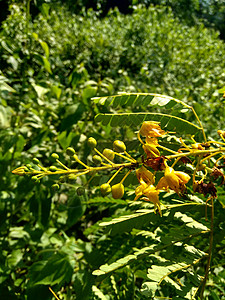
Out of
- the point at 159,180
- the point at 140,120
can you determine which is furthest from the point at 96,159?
the point at 140,120

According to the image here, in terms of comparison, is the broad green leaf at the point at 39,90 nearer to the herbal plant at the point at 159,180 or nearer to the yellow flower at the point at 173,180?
the herbal plant at the point at 159,180

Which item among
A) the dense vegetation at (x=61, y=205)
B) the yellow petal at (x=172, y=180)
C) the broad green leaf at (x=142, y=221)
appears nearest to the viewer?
the yellow petal at (x=172, y=180)

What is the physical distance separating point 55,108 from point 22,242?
2.76 ft

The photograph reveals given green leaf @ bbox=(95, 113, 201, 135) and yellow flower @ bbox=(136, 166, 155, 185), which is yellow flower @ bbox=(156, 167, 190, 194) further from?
green leaf @ bbox=(95, 113, 201, 135)

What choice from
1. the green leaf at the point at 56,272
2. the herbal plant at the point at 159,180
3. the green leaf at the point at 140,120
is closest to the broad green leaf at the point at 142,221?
the herbal plant at the point at 159,180

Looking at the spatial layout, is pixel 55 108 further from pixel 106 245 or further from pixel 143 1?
pixel 143 1

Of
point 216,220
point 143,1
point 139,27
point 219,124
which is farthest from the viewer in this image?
point 143,1

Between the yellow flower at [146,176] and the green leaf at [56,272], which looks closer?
the yellow flower at [146,176]

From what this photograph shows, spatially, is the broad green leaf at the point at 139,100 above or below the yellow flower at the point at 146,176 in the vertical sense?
above

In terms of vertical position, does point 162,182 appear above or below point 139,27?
below

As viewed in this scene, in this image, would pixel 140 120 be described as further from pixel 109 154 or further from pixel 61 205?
Result: pixel 61 205

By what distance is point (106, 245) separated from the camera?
1132mm

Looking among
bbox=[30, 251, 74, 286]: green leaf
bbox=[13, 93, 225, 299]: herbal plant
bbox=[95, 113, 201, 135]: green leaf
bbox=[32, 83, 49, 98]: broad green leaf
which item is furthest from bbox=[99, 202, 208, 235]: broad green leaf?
bbox=[32, 83, 49, 98]: broad green leaf

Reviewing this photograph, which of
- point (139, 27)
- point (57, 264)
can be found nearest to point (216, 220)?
point (57, 264)
